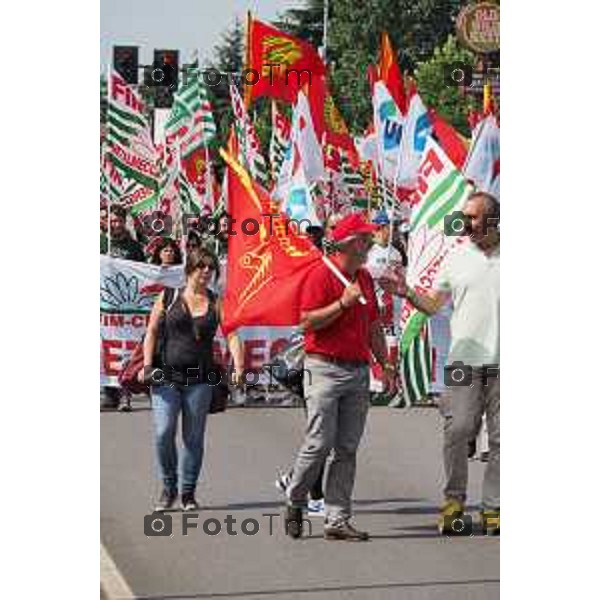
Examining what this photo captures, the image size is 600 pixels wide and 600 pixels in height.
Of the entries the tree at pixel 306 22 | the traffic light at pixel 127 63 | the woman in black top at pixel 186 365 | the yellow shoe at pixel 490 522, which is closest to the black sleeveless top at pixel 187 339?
the woman in black top at pixel 186 365

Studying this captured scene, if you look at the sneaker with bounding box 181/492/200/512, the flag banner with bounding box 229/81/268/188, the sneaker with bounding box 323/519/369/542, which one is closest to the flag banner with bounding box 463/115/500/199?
the flag banner with bounding box 229/81/268/188

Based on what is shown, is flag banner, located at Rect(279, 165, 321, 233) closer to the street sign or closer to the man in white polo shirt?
the man in white polo shirt

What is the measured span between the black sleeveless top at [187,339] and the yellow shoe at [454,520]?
77 centimetres

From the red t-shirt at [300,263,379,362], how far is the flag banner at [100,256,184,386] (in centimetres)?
35

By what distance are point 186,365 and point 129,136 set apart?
2.12ft

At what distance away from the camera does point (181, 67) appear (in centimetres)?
904

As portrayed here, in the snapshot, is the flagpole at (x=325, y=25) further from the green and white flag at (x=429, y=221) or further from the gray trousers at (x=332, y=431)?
the gray trousers at (x=332, y=431)

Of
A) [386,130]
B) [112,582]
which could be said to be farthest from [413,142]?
[112,582]

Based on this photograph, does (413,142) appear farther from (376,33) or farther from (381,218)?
(376,33)

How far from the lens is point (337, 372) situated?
31.1ft

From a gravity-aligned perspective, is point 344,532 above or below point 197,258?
below

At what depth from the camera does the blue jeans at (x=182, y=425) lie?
930 cm
